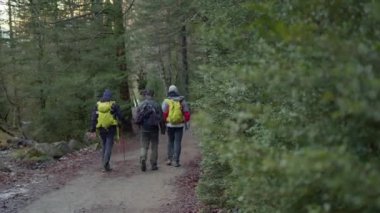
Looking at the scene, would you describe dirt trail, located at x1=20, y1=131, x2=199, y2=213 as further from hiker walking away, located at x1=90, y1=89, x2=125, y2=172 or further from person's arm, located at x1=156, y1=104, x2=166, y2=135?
person's arm, located at x1=156, y1=104, x2=166, y2=135

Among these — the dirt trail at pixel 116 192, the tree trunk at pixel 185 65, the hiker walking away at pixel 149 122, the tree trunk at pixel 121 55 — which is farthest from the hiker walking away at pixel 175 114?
the tree trunk at pixel 185 65

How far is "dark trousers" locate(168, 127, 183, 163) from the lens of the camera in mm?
11945

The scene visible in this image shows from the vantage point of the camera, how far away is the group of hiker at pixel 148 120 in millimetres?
11500

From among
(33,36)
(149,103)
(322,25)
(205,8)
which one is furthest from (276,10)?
(33,36)

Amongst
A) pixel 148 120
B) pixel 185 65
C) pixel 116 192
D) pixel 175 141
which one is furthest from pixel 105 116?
pixel 185 65

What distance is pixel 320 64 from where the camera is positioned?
8.57 ft

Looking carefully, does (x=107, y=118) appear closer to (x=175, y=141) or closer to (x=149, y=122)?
(x=149, y=122)

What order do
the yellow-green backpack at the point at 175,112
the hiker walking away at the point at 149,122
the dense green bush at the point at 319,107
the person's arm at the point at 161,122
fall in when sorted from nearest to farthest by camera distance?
1. the dense green bush at the point at 319,107
2. the hiker walking away at the point at 149,122
3. the person's arm at the point at 161,122
4. the yellow-green backpack at the point at 175,112

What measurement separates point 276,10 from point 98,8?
14.9 metres

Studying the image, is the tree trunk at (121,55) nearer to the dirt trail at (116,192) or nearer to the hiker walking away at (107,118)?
the dirt trail at (116,192)

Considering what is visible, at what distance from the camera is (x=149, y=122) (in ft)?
37.4

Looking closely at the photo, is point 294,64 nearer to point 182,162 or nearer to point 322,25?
point 322,25

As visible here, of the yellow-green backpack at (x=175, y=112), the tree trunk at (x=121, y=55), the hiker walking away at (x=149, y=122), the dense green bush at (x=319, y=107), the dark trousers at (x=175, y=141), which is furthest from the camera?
the tree trunk at (x=121, y=55)

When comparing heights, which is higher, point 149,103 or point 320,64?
point 320,64
